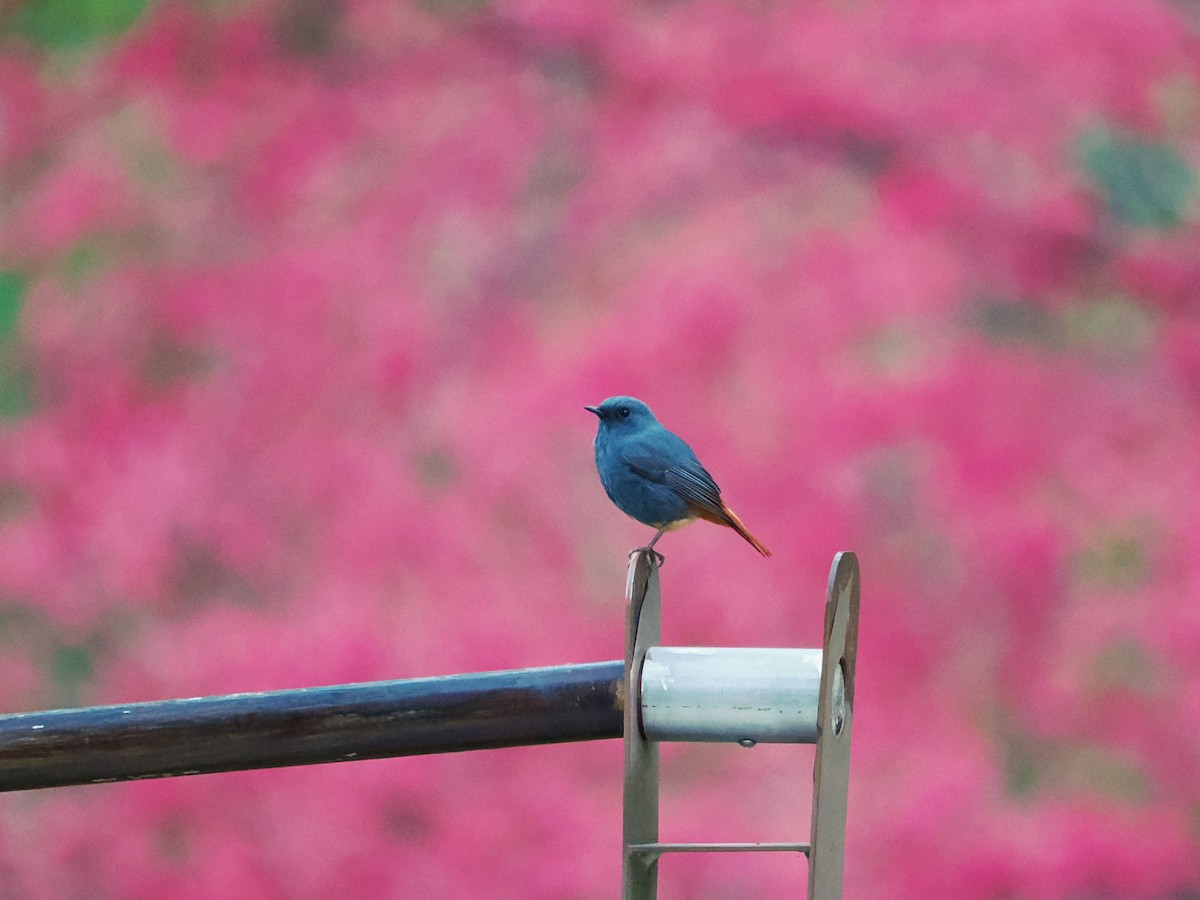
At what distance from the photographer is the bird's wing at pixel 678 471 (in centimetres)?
192

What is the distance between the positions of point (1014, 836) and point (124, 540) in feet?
5.21

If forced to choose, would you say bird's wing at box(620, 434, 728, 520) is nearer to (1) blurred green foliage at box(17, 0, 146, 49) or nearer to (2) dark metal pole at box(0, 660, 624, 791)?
(2) dark metal pole at box(0, 660, 624, 791)

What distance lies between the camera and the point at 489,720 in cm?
108

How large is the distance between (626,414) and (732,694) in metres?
0.97

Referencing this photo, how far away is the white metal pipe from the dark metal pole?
39 millimetres

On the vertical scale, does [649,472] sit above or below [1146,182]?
below

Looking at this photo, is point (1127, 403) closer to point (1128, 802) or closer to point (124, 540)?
point (1128, 802)

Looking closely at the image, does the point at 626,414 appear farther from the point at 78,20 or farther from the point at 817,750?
the point at 78,20

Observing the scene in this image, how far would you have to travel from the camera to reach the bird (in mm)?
1927

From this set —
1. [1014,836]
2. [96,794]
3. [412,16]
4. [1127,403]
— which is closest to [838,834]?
[1014,836]

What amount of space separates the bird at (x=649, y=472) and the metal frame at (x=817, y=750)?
783 millimetres

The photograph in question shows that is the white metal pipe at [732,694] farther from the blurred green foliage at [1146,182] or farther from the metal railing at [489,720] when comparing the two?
the blurred green foliage at [1146,182]

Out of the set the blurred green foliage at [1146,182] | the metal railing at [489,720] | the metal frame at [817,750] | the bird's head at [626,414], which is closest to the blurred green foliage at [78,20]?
the bird's head at [626,414]

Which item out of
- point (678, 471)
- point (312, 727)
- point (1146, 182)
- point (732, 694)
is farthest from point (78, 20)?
point (732, 694)
